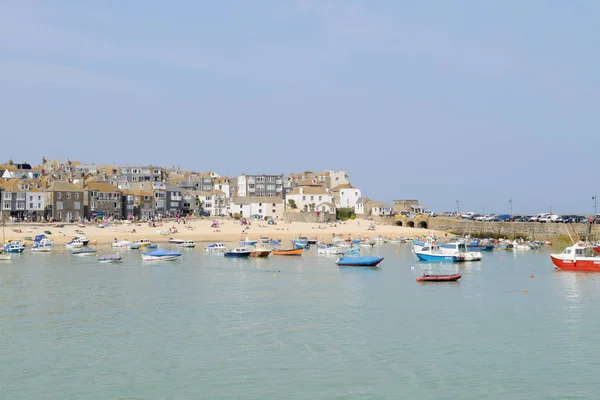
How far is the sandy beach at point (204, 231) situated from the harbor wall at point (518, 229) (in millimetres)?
3641

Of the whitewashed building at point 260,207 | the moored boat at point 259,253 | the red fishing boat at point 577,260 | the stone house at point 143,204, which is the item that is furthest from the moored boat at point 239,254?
the whitewashed building at point 260,207

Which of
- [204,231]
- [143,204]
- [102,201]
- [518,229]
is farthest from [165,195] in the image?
[518,229]

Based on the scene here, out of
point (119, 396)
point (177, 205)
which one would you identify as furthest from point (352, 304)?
point (177, 205)

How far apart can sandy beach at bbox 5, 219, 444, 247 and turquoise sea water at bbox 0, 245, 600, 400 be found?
45.0 metres

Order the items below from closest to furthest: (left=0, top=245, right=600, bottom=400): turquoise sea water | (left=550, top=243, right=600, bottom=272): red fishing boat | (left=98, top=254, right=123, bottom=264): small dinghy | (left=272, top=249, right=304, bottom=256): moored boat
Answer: (left=0, top=245, right=600, bottom=400): turquoise sea water < (left=550, top=243, right=600, bottom=272): red fishing boat < (left=98, top=254, right=123, bottom=264): small dinghy < (left=272, top=249, right=304, bottom=256): moored boat

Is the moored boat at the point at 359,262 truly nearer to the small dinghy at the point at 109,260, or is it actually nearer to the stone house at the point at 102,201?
the small dinghy at the point at 109,260

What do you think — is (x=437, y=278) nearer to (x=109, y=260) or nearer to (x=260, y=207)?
(x=109, y=260)

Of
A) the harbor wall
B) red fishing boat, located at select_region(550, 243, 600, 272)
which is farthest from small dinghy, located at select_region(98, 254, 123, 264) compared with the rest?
the harbor wall

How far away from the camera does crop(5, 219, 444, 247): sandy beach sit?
95875 mm

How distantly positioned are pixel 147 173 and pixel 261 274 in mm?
103659

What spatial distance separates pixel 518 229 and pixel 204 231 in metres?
46.7

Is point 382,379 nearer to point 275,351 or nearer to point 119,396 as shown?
point 275,351

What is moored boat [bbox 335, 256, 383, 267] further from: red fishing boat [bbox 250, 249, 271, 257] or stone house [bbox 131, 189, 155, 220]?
stone house [bbox 131, 189, 155, 220]

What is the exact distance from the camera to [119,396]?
71.8 ft
